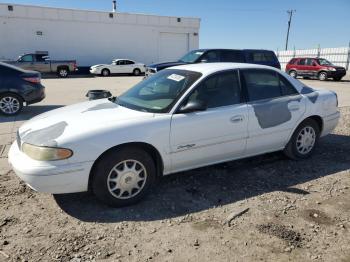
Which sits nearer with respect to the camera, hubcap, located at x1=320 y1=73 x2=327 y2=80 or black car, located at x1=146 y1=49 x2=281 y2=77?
black car, located at x1=146 y1=49 x2=281 y2=77

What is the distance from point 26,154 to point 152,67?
411 inches

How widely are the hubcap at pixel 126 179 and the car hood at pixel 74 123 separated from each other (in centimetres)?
46

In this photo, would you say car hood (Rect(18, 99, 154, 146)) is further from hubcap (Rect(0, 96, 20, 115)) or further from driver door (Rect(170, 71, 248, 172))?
hubcap (Rect(0, 96, 20, 115))

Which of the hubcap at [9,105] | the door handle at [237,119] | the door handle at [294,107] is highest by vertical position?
the door handle at [294,107]

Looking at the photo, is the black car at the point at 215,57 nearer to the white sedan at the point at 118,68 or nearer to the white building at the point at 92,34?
the white sedan at the point at 118,68

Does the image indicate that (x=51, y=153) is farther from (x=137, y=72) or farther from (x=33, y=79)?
(x=137, y=72)

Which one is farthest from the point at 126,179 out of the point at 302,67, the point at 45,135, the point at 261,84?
the point at 302,67

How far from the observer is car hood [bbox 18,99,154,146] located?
11.6ft

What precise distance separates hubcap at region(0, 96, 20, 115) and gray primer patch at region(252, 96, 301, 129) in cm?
693

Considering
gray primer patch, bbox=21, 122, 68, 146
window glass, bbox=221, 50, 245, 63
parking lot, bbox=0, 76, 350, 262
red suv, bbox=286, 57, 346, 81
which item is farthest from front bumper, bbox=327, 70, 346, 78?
gray primer patch, bbox=21, 122, 68, 146

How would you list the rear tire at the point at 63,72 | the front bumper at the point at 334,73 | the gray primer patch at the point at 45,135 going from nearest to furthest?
the gray primer patch at the point at 45,135 → the front bumper at the point at 334,73 → the rear tire at the point at 63,72

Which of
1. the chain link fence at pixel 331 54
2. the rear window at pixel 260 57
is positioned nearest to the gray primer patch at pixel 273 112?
the rear window at pixel 260 57

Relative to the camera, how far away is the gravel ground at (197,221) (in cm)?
307

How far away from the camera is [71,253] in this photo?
3.04m
